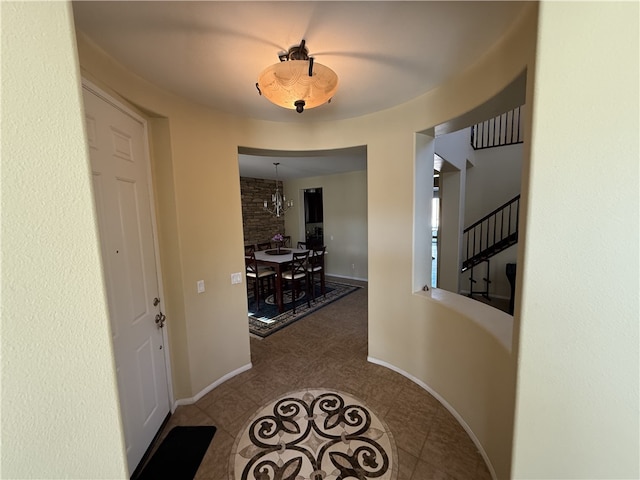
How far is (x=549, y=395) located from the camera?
0.72 meters

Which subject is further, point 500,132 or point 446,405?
point 500,132

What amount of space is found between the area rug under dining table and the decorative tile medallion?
1.45 m

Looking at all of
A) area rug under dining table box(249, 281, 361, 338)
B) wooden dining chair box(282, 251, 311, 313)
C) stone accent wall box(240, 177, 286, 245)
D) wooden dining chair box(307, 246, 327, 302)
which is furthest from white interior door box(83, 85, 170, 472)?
stone accent wall box(240, 177, 286, 245)

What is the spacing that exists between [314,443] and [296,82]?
7.50 feet

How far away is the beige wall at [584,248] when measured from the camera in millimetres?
616

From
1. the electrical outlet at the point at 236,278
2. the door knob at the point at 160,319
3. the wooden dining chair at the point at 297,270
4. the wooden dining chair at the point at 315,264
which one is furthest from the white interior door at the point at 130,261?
the wooden dining chair at the point at 315,264

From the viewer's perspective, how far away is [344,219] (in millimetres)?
6074

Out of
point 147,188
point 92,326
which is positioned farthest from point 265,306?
point 92,326

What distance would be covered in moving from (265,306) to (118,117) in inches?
135

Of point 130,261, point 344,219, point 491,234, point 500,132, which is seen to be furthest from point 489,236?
point 130,261

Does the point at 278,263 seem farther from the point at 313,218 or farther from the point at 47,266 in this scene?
the point at 47,266

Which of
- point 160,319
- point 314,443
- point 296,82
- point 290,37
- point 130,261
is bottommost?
point 314,443

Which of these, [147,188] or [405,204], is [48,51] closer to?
[147,188]

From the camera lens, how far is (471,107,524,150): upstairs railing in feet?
15.6
